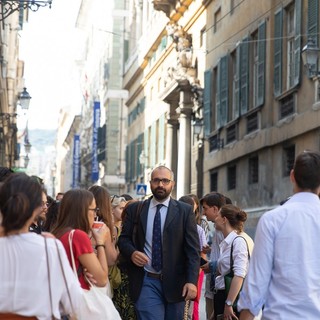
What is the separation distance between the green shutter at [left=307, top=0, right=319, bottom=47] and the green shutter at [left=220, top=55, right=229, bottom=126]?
833cm

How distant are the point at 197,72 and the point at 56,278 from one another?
30456 mm

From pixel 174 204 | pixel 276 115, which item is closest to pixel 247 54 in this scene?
pixel 276 115

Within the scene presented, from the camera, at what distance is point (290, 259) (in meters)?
6.23

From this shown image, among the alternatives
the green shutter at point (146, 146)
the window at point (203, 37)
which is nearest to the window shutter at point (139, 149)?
the green shutter at point (146, 146)

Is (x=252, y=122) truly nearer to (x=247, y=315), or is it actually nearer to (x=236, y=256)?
(x=236, y=256)

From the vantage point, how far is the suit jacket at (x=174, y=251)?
9922 mm

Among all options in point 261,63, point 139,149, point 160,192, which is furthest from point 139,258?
point 139,149

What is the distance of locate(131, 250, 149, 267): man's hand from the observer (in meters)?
9.79

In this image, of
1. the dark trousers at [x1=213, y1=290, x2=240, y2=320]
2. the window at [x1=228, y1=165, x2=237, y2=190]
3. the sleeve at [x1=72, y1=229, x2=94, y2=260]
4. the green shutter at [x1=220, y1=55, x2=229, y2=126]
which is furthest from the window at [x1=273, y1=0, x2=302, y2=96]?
the sleeve at [x1=72, y1=229, x2=94, y2=260]

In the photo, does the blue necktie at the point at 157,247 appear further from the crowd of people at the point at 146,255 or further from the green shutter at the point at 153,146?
the green shutter at the point at 153,146

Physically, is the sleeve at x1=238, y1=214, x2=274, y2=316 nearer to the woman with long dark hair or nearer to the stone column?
the woman with long dark hair

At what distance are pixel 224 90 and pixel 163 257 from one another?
20.8 m

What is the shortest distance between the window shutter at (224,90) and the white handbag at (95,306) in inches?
916

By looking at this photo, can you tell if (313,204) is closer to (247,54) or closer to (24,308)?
(24,308)
